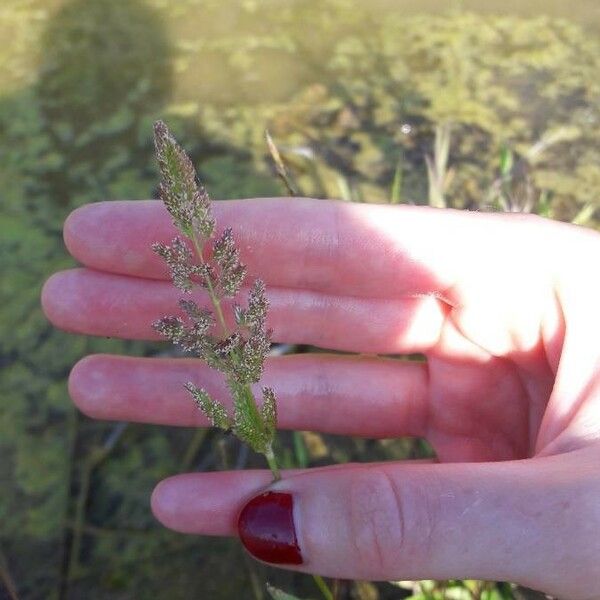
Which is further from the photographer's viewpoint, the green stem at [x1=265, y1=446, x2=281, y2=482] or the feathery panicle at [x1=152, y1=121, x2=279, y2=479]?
the green stem at [x1=265, y1=446, x2=281, y2=482]

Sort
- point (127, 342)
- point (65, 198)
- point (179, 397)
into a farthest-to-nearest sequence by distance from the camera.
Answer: point (65, 198) → point (127, 342) → point (179, 397)

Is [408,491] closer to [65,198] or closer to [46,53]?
[65,198]

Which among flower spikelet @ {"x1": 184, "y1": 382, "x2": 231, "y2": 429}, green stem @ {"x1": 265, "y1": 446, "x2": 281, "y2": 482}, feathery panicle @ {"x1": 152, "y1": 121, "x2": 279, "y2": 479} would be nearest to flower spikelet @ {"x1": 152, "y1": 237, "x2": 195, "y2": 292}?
feathery panicle @ {"x1": 152, "y1": 121, "x2": 279, "y2": 479}

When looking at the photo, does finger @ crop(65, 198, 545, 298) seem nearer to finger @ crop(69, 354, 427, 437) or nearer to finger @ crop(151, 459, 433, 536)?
finger @ crop(69, 354, 427, 437)

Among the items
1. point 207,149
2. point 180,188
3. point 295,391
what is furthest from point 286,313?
point 207,149

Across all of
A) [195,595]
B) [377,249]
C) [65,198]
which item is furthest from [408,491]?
[65,198]

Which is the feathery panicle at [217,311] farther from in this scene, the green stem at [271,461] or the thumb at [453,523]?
the thumb at [453,523]
